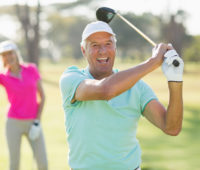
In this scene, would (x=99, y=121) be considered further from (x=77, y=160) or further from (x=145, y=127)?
(x=145, y=127)

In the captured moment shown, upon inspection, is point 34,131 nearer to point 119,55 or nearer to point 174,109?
point 174,109

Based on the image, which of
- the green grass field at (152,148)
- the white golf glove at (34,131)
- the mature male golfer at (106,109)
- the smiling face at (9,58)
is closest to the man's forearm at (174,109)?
the mature male golfer at (106,109)

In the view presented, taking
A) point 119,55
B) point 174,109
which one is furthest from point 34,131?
point 119,55

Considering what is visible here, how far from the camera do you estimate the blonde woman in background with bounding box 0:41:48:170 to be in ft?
15.9

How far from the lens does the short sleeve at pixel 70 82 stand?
2422mm

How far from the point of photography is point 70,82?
245 cm

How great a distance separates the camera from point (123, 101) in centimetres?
246

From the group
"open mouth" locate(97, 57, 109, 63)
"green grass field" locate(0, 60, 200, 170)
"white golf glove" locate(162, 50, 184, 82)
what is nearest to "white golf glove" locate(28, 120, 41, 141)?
"green grass field" locate(0, 60, 200, 170)

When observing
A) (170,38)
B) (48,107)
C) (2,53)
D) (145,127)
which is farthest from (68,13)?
(2,53)

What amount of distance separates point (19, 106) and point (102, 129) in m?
2.81

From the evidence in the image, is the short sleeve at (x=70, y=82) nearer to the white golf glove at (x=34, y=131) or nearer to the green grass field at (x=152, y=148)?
the white golf glove at (x=34, y=131)

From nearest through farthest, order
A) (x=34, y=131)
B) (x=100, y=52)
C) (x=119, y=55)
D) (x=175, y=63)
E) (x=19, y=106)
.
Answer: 1. (x=175, y=63)
2. (x=100, y=52)
3. (x=34, y=131)
4. (x=19, y=106)
5. (x=119, y=55)

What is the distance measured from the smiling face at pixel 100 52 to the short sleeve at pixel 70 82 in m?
0.11

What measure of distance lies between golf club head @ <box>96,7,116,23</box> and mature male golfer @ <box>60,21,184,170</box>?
669 millimetres
